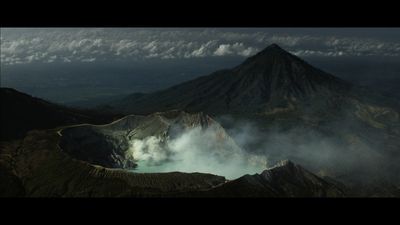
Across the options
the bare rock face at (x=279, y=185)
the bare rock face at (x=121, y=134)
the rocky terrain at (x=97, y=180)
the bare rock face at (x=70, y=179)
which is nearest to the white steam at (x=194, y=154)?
the bare rock face at (x=121, y=134)

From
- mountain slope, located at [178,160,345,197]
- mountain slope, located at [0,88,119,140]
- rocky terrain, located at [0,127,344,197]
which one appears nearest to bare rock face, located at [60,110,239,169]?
rocky terrain, located at [0,127,344,197]

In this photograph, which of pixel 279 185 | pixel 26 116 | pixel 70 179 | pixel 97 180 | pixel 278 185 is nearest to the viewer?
pixel 97 180

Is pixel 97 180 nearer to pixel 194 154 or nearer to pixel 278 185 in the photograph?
pixel 278 185

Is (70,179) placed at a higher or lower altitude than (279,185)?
higher

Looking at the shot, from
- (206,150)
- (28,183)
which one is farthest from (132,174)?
(206,150)

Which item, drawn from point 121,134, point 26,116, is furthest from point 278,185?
point 26,116
